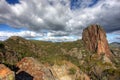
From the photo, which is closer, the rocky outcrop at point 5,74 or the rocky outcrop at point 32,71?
the rocky outcrop at point 5,74

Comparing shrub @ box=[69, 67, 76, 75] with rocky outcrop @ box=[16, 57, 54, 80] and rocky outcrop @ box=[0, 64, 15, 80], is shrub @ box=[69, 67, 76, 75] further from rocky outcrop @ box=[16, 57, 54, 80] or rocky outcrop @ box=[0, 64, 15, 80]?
rocky outcrop @ box=[0, 64, 15, 80]

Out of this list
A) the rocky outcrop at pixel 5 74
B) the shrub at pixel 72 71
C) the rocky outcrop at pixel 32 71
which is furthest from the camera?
the shrub at pixel 72 71

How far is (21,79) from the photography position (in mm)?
29750

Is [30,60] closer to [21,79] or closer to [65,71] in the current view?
[21,79]

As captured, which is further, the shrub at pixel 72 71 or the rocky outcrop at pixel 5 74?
the shrub at pixel 72 71

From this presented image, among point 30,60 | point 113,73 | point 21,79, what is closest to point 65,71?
point 30,60

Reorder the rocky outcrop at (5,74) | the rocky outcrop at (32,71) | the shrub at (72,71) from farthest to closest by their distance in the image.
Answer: the shrub at (72,71) → the rocky outcrop at (32,71) → the rocky outcrop at (5,74)

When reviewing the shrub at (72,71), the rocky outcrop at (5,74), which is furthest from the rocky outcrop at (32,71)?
the shrub at (72,71)

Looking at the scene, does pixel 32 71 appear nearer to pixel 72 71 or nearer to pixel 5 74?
pixel 5 74

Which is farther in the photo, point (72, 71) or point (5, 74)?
point (72, 71)

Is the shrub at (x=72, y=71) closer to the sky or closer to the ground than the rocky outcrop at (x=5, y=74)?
closer to the ground

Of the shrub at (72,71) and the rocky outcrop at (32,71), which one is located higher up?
the rocky outcrop at (32,71)

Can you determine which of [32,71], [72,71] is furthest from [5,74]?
[72,71]

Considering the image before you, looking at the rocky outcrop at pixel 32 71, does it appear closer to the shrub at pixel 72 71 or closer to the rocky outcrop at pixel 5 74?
the rocky outcrop at pixel 5 74
